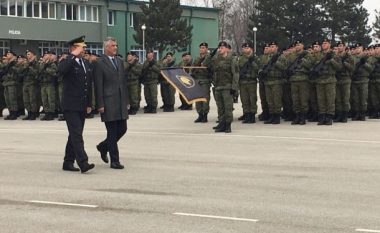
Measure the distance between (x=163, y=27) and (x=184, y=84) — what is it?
45.9m

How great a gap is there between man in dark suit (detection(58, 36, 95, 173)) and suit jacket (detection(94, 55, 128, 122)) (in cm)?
18

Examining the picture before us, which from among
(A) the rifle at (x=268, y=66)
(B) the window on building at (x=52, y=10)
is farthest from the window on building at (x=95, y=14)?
(A) the rifle at (x=268, y=66)

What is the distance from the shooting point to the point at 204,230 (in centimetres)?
586

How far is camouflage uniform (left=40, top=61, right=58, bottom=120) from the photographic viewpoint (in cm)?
1738

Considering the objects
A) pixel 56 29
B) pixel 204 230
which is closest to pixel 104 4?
pixel 56 29

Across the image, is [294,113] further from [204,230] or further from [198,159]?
[204,230]

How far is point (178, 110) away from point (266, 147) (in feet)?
Answer: 31.2

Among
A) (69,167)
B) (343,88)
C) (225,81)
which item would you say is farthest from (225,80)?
(69,167)

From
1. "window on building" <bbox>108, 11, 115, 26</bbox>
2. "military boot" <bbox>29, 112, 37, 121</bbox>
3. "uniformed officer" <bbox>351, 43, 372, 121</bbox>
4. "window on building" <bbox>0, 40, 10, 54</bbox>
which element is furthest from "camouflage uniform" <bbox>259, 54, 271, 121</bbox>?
"window on building" <bbox>108, 11, 115, 26</bbox>

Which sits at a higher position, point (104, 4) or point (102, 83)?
point (104, 4)

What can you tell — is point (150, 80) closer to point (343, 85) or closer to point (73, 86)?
point (343, 85)

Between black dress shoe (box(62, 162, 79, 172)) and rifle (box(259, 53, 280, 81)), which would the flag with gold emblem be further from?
black dress shoe (box(62, 162, 79, 172))

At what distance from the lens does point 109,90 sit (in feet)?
30.0

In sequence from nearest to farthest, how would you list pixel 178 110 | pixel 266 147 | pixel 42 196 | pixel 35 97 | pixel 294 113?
pixel 42 196
pixel 266 147
pixel 294 113
pixel 35 97
pixel 178 110
